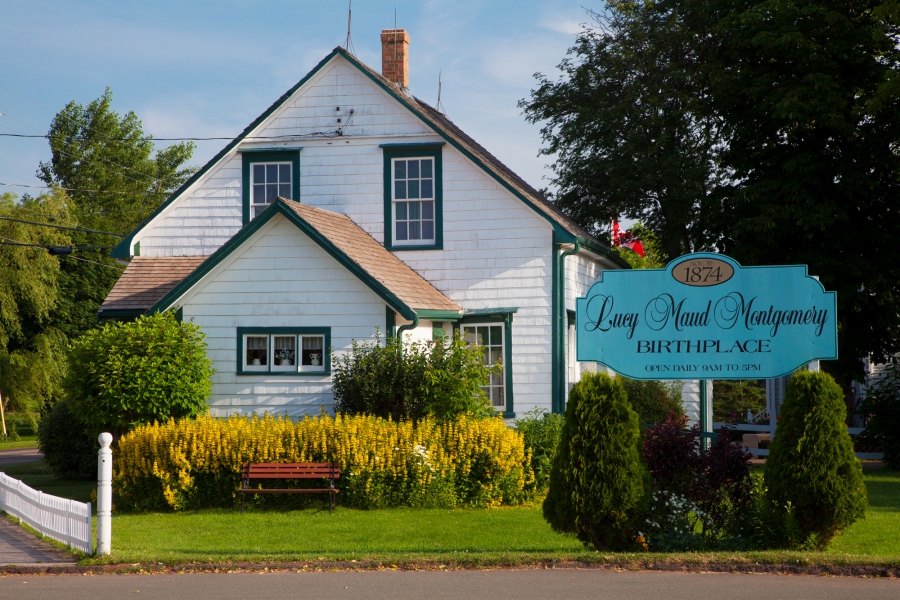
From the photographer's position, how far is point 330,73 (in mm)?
20609

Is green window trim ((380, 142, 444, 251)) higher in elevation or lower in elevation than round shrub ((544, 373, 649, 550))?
higher

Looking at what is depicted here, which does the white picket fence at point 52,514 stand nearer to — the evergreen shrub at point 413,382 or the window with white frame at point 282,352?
the window with white frame at point 282,352

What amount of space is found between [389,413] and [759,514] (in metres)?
6.88

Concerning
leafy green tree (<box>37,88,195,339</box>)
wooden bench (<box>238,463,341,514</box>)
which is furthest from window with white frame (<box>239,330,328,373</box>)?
leafy green tree (<box>37,88,195,339</box>)

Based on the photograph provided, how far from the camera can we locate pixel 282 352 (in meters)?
17.7

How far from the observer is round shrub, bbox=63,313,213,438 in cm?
1587

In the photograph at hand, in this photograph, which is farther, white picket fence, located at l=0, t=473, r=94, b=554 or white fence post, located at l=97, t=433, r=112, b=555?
white picket fence, located at l=0, t=473, r=94, b=554

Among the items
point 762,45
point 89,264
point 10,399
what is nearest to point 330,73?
point 762,45

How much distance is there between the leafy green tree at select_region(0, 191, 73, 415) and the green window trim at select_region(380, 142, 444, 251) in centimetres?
1813

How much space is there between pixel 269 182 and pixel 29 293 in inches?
679

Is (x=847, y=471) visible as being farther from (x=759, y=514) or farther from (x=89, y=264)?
(x=89, y=264)

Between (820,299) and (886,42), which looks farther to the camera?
(886,42)

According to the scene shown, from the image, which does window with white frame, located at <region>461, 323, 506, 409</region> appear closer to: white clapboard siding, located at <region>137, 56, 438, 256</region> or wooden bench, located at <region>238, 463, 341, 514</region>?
white clapboard siding, located at <region>137, 56, 438, 256</region>

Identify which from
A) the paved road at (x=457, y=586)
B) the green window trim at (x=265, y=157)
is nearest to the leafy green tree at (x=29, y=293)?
the green window trim at (x=265, y=157)
